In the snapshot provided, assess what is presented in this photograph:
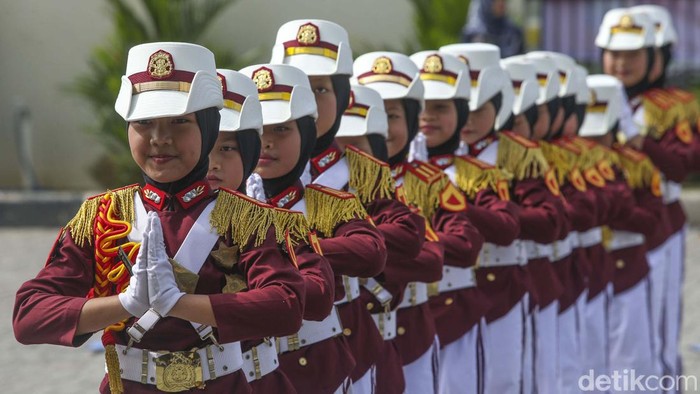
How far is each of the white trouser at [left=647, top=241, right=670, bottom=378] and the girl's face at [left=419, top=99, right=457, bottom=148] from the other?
2551 millimetres

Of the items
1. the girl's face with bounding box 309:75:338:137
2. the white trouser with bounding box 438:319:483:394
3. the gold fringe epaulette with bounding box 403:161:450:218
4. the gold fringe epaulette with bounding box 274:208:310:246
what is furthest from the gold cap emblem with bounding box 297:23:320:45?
the white trouser with bounding box 438:319:483:394

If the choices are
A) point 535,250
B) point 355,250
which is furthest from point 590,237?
point 355,250

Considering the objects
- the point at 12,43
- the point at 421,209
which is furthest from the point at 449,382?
the point at 12,43

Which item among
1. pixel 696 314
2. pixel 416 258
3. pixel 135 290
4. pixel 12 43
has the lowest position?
pixel 696 314

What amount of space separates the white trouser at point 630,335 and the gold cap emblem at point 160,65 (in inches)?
188

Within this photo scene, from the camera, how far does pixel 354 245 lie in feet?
14.9

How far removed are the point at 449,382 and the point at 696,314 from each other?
495 centimetres

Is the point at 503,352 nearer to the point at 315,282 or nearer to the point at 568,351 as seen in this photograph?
the point at 568,351

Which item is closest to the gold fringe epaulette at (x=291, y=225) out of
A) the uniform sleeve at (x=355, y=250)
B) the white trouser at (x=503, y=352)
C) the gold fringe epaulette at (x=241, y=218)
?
the gold fringe epaulette at (x=241, y=218)

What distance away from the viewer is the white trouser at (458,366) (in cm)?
620

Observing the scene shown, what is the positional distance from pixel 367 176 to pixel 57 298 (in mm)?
1757

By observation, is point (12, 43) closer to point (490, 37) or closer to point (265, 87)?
point (490, 37)

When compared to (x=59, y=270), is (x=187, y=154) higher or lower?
higher

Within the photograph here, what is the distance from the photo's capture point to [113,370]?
12.4 feet
